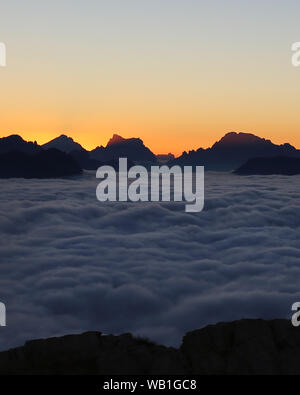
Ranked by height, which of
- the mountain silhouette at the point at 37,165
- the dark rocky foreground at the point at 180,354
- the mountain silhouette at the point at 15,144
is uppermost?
the mountain silhouette at the point at 15,144

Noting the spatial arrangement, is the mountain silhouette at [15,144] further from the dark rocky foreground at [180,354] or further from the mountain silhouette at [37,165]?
the dark rocky foreground at [180,354]

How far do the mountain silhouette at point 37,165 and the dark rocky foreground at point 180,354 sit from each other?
206ft

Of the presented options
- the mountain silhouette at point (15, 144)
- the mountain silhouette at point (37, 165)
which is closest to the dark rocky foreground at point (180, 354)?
the mountain silhouette at point (37, 165)

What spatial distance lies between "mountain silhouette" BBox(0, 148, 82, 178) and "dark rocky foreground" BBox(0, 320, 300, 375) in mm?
62930

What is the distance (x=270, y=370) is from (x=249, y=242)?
1032cm

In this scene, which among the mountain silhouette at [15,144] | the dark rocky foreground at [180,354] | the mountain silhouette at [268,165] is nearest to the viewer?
the dark rocky foreground at [180,354]

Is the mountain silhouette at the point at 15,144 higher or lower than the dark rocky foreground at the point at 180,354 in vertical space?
higher

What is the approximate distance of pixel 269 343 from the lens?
471cm

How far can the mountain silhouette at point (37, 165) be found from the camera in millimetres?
66938
